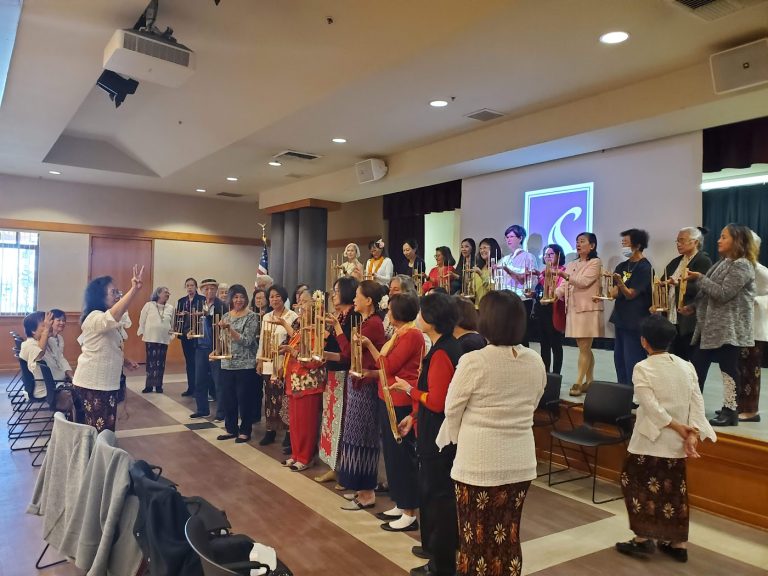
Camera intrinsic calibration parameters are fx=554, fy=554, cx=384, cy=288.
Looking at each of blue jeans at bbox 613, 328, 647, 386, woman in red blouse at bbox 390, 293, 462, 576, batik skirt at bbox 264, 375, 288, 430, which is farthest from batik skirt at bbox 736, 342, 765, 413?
batik skirt at bbox 264, 375, 288, 430

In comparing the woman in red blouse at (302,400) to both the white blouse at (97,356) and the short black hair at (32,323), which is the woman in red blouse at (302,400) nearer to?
the white blouse at (97,356)

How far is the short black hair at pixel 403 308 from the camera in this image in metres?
3.27

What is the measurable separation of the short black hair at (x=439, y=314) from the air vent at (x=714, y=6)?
7.86 ft

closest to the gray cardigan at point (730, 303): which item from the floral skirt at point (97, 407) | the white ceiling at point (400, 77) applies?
the white ceiling at point (400, 77)

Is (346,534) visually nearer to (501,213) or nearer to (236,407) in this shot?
(236,407)

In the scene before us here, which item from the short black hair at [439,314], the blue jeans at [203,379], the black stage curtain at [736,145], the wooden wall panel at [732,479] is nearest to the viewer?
the short black hair at [439,314]

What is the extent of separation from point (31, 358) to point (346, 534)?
331cm

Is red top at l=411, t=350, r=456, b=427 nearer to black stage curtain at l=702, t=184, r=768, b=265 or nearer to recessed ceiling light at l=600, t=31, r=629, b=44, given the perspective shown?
recessed ceiling light at l=600, t=31, r=629, b=44

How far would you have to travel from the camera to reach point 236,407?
5.41m

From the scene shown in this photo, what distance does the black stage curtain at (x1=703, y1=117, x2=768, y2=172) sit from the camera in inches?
202

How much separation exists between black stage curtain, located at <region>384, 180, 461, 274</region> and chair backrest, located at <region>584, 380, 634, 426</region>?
5054 millimetres

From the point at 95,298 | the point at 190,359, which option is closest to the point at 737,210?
the point at 190,359

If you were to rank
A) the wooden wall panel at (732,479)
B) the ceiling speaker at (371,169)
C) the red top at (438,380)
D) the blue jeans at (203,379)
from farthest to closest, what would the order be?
the ceiling speaker at (371,169) → the blue jeans at (203,379) → the wooden wall panel at (732,479) → the red top at (438,380)

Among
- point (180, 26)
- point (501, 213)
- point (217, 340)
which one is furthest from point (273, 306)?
point (501, 213)
